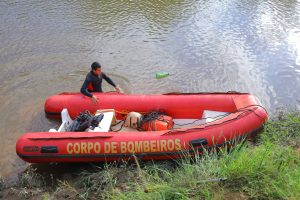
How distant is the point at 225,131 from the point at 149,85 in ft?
9.96

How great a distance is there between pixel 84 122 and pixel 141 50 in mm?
4038

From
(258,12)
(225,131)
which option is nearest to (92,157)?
(225,131)

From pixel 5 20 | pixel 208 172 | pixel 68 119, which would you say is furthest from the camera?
pixel 5 20

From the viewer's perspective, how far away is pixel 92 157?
16.1ft

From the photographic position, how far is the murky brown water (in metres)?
7.29

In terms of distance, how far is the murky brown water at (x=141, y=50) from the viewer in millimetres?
7293

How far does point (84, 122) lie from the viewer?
5.42m

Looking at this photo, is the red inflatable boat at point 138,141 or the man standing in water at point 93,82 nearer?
the red inflatable boat at point 138,141

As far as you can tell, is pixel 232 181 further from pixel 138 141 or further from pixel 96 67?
pixel 96 67

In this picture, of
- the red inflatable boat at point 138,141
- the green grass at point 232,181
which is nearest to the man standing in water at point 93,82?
the red inflatable boat at point 138,141

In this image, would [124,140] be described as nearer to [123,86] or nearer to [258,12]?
[123,86]

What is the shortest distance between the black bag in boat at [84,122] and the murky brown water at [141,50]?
1.01 m

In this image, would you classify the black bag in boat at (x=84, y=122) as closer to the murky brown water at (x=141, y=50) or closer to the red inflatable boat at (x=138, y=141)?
the red inflatable boat at (x=138, y=141)

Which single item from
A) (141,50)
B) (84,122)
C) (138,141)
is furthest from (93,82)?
(141,50)
